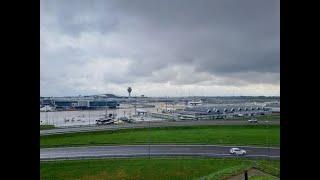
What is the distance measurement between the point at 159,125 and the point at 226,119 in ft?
11.1

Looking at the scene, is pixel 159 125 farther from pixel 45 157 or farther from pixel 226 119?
pixel 45 157

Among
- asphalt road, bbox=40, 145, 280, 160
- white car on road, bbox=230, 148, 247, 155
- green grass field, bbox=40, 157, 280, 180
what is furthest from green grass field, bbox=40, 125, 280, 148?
green grass field, bbox=40, 157, 280, 180

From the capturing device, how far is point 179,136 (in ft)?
40.4

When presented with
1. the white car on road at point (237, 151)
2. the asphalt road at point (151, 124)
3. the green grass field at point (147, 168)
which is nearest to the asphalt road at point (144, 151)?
the white car on road at point (237, 151)

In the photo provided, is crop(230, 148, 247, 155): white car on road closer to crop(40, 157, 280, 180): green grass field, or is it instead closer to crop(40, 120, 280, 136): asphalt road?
crop(40, 157, 280, 180): green grass field

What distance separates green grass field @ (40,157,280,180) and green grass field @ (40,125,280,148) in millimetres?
2530

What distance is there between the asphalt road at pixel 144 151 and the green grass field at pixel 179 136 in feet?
2.08

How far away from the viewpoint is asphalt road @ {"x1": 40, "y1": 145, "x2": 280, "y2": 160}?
930 centimetres

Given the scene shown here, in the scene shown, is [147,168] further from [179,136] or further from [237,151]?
[179,136]

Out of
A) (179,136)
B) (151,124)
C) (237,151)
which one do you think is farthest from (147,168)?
(151,124)

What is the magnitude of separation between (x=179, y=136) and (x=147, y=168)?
459cm
